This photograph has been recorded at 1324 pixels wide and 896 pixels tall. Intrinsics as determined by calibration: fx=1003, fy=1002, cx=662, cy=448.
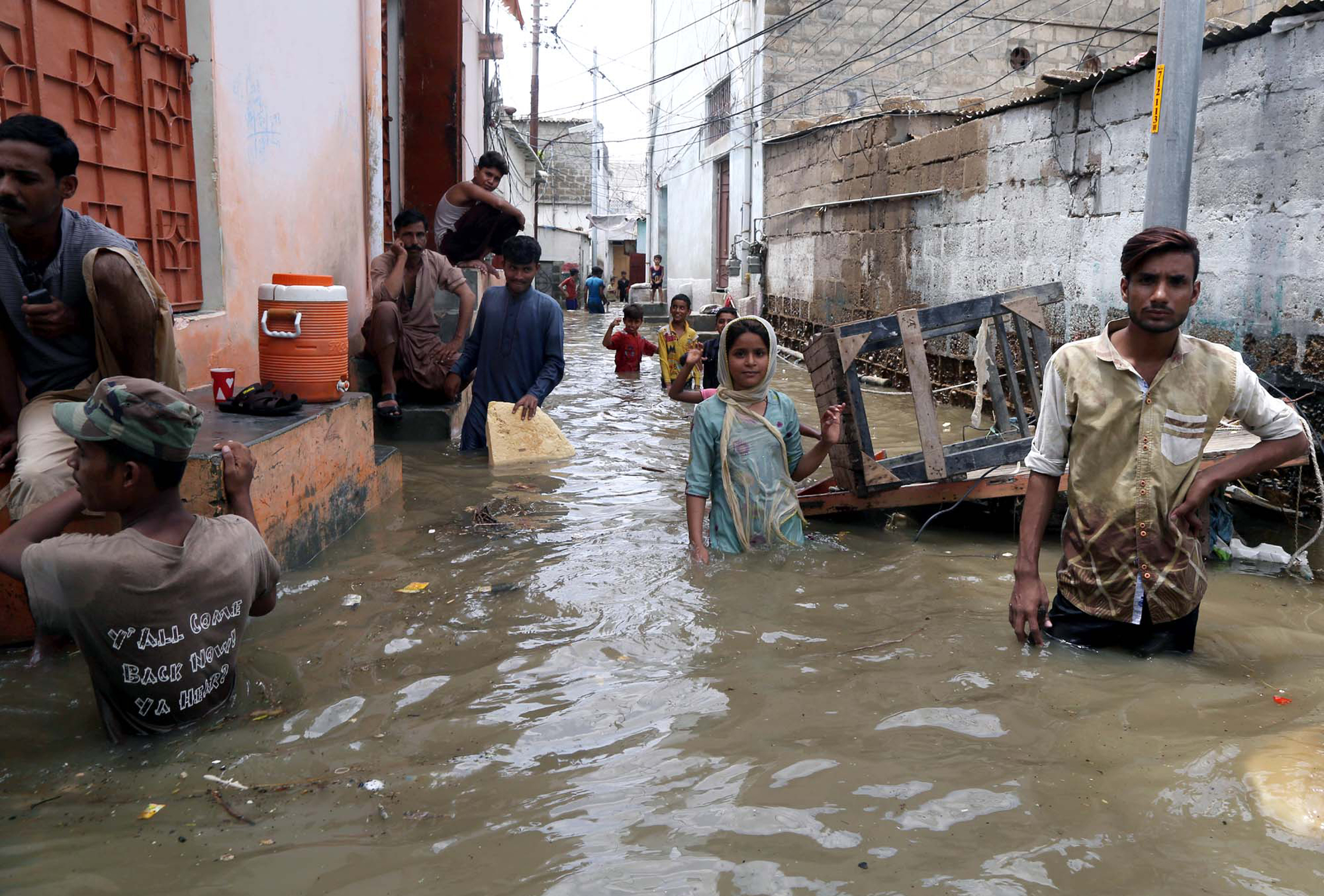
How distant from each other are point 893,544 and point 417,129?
7.78 meters

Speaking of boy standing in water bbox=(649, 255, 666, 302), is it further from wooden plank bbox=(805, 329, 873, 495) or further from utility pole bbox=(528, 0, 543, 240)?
wooden plank bbox=(805, 329, 873, 495)

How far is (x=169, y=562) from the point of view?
2.51 metres

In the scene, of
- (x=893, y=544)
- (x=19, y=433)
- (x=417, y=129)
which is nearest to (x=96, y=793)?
(x=19, y=433)

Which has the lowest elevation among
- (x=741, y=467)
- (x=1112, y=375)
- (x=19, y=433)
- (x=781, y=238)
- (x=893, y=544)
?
(x=893, y=544)

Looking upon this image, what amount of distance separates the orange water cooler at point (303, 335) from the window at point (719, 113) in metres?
16.8

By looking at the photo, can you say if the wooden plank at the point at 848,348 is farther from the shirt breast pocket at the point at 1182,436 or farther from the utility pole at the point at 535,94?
the utility pole at the point at 535,94

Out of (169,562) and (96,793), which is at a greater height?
(169,562)

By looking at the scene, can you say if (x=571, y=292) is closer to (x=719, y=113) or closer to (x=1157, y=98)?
(x=719, y=113)

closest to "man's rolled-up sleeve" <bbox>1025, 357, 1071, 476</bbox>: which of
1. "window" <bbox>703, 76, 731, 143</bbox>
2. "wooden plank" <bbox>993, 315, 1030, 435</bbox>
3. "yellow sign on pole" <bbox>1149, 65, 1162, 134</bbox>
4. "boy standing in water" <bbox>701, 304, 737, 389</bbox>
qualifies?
"wooden plank" <bbox>993, 315, 1030, 435</bbox>

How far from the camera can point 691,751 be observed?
2.78 metres

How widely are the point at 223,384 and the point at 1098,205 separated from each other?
6.63m

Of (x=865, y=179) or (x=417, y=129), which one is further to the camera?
(x=865, y=179)

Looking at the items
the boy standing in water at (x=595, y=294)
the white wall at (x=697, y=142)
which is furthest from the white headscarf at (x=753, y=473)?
the boy standing in water at (x=595, y=294)

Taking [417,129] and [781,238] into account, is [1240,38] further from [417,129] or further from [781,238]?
[781,238]
